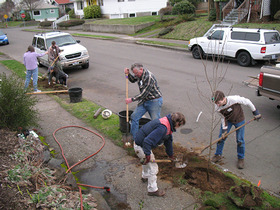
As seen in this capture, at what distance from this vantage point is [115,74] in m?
13.1

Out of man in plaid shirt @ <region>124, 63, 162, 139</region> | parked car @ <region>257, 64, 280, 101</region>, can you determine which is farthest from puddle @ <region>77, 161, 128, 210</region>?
parked car @ <region>257, 64, 280, 101</region>

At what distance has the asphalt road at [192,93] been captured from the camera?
554 cm

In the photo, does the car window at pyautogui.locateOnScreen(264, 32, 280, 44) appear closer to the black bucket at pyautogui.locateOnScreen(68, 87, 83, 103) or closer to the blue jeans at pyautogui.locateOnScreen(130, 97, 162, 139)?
the blue jeans at pyautogui.locateOnScreen(130, 97, 162, 139)

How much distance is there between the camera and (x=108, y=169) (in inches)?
216

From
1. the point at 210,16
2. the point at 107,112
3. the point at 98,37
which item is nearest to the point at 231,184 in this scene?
the point at 107,112

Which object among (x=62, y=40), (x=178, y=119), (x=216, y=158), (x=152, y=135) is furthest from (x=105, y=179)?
(x=62, y=40)

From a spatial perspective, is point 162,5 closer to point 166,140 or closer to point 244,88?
point 244,88

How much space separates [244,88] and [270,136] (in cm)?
379

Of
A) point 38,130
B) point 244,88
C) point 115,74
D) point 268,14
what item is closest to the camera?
point 38,130

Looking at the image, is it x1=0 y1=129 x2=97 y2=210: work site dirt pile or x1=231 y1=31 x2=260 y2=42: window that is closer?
x1=0 y1=129 x2=97 y2=210: work site dirt pile

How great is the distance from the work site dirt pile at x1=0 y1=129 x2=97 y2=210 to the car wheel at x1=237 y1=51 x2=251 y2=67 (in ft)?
36.5

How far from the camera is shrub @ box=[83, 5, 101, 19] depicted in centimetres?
4234

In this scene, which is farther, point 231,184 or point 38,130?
point 38,130

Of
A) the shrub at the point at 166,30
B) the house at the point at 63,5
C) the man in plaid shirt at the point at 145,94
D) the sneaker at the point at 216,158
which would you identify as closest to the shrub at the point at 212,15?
the shrub at the point at 166,30
